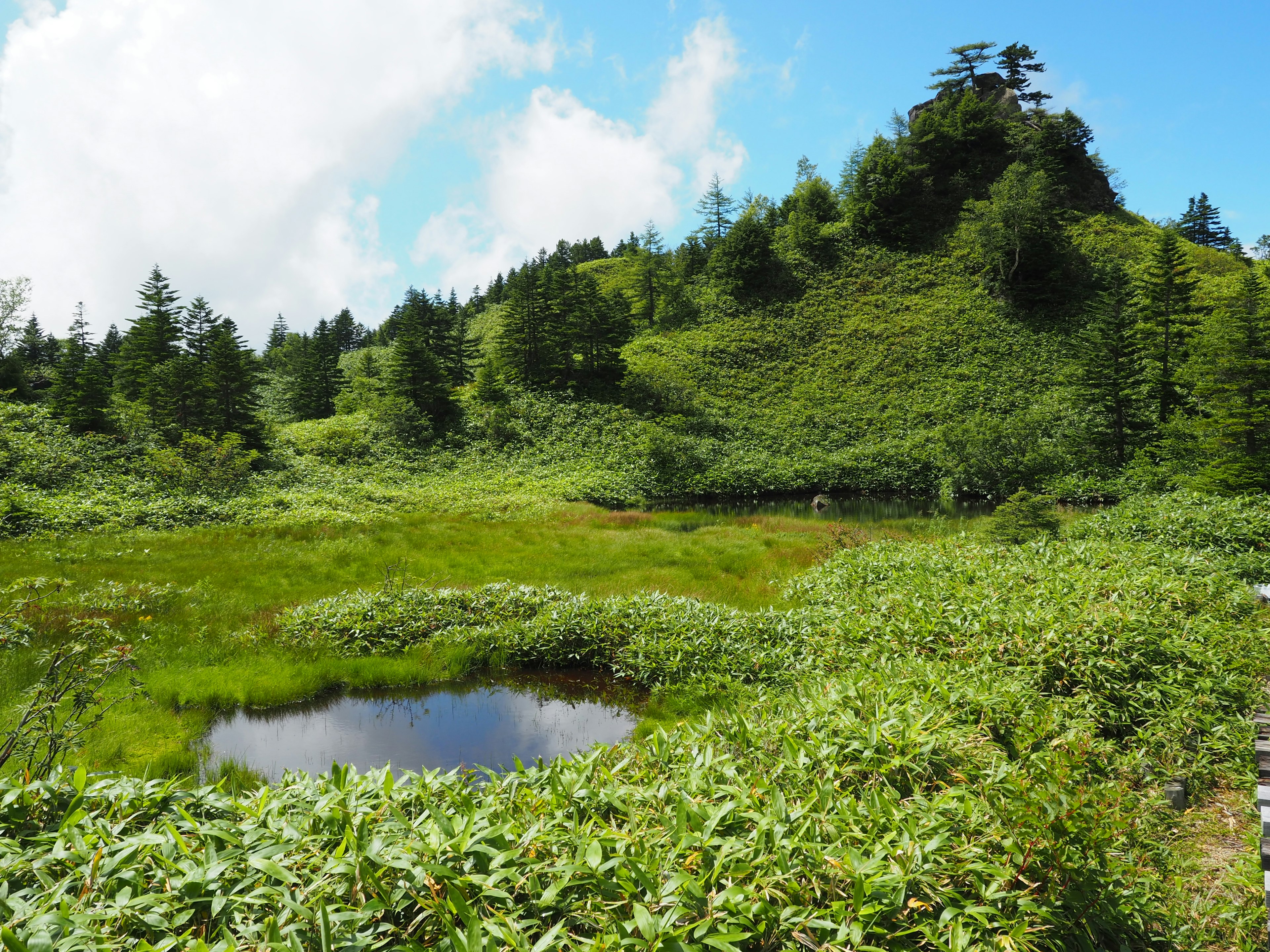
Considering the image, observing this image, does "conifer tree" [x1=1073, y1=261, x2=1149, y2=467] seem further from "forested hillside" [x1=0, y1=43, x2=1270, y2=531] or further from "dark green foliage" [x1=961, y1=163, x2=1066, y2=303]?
"dark green foliage" [x1=961, y1=163, x2=1066, y2=303]

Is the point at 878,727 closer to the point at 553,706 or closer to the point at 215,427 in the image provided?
the point at 553,706

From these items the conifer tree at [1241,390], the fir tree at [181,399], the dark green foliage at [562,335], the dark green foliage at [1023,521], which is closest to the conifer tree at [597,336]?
the dark green foliage at [562,335]

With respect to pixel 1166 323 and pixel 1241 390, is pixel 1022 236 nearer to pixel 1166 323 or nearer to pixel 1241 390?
pixel 1166 323

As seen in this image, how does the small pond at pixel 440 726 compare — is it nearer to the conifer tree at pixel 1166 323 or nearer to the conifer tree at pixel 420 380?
the conifer tree at pixel 1166 323

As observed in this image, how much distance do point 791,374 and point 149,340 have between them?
166ft

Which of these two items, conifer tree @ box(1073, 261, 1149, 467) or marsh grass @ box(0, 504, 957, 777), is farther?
conifer tree @ box(1073, 261, 1149, 467)

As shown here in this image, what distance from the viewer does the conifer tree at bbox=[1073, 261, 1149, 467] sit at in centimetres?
3005

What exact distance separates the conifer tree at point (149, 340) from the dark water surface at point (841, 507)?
39.9 meters

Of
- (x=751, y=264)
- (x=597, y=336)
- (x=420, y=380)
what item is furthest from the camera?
(x=751, y=264)

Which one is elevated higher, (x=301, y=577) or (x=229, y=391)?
(x=229, y=391)

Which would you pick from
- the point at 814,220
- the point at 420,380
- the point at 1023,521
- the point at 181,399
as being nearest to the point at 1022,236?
the point at 814,220

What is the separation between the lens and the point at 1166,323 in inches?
1176

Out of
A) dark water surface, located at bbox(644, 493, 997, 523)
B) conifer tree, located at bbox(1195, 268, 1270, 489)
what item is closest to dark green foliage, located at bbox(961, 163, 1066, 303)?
dark water surface, located at bbox(644, 493, 997, 523)

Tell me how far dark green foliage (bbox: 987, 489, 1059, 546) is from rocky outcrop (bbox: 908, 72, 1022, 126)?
64.7 m
